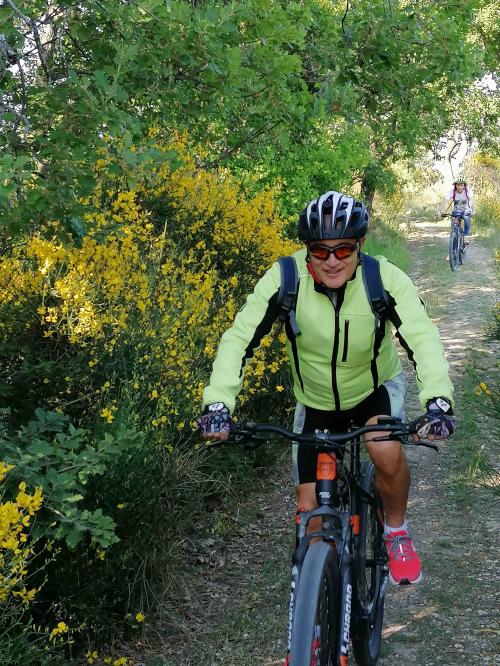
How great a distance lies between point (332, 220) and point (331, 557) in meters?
1.28

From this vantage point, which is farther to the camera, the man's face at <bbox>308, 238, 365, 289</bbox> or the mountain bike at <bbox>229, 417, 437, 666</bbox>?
the man's face at <bbox>308, 238, 365, 289</bbox>

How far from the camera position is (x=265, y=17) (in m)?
6.20

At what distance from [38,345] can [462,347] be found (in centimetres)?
695

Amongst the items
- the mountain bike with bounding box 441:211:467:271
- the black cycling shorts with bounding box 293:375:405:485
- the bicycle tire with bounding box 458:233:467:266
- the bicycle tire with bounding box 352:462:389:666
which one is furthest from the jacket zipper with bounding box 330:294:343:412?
the bicycle tire with bounding box 458:233:467:266

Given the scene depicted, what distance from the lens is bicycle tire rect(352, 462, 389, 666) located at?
12.5 ft

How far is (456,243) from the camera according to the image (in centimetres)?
1750

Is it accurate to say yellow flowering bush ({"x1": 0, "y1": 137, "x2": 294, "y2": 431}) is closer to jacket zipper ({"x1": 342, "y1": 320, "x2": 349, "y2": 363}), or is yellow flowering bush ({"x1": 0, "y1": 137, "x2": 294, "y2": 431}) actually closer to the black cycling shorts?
the black cycling shorts

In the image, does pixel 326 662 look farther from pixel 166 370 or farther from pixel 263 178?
pixel 263 178

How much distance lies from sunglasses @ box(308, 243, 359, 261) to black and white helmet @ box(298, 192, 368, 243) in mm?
37

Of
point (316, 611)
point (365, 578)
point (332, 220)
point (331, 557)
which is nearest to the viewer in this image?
point (316, 611)

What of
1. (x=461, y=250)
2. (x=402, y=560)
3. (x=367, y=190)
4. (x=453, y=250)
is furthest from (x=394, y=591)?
(x=367, y=190)

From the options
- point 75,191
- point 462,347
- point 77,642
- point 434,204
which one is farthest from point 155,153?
point 434,204

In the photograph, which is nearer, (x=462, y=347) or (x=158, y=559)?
(x=158, y=559)

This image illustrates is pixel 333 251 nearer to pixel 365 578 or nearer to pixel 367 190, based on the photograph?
pixel 365 578
